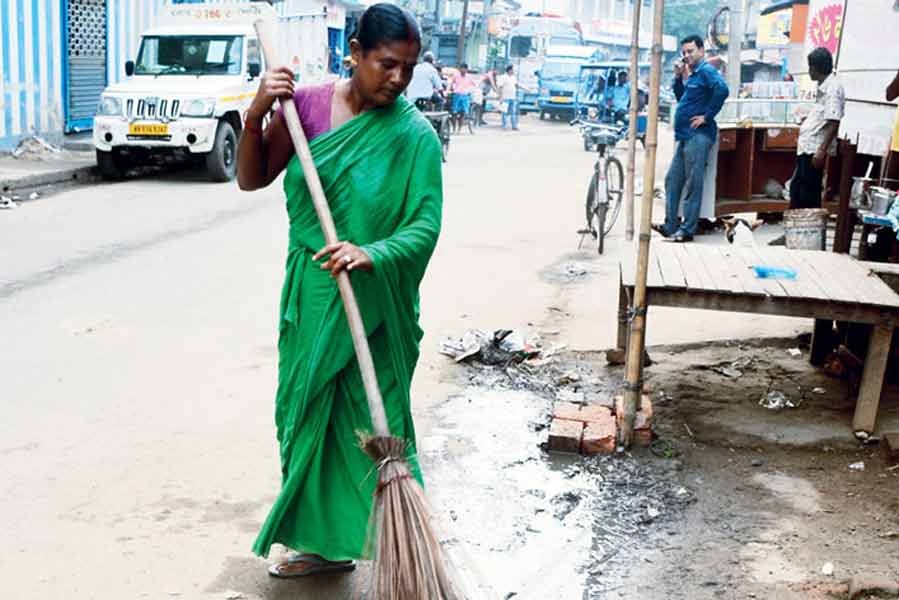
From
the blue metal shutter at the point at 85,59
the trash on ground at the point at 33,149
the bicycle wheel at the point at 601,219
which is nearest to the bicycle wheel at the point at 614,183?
the bicycle wheel at the point at 601,219

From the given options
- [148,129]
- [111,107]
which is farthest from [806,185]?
[111,107]

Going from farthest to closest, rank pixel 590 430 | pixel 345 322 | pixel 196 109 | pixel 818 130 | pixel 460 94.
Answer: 1. pixel 460 94
2. pixel 196 109
3. pixel 818 130
4. pixel 590 430
5. pixel 345 322

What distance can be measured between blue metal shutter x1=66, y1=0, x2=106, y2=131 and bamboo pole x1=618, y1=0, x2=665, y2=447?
14698 mm

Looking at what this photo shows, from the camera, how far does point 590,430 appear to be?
177 inches

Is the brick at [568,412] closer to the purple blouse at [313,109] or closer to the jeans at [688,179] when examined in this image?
the purple blouse at [313,109]

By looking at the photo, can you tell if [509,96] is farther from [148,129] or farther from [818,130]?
[818,130]

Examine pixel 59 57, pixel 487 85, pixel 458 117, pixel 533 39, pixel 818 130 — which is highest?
pixel 533 39

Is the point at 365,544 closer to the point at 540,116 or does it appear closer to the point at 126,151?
the point at 126,151

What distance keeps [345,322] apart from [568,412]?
1.99m

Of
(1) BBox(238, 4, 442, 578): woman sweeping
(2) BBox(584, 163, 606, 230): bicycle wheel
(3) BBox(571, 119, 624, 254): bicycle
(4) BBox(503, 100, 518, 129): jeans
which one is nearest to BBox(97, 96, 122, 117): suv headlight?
(3) BBox(571, 119, 624, 254): bicycle

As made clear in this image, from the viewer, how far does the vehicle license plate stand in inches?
517

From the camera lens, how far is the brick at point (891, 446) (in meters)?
4.33

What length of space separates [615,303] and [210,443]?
12.3 ft

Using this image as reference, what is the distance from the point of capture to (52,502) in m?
3.73
